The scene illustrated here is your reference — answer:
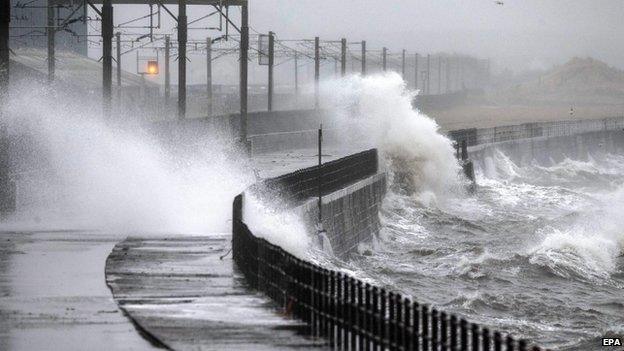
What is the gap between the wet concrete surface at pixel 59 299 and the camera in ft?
50.2

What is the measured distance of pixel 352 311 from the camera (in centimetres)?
1496

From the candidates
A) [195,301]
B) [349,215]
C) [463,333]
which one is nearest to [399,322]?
[463,333]

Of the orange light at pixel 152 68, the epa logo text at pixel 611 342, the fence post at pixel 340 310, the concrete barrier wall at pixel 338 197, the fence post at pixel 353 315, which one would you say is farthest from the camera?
the orange light at pixel 152 68

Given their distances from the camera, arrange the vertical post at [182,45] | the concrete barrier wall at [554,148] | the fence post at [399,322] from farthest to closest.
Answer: the concrete barrier wall at [554,148]
the vertical post at [182,45]
the fence post at [399,322]

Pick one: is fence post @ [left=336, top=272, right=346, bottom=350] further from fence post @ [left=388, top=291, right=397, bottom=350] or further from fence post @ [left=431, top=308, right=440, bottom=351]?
fence post @ [left=431, top=308, right=440, bottom=351]

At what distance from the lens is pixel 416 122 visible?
6981 centimetres

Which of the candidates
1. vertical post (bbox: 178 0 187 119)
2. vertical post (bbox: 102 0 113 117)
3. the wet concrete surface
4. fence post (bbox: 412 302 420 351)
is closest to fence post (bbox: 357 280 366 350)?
fence post (bbox: 412 302 420 351)

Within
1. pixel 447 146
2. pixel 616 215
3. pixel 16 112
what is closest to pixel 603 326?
pixel 16 112

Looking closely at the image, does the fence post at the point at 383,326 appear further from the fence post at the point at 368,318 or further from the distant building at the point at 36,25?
the distant building at the point at 36,25

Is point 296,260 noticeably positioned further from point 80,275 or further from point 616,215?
point 616,215

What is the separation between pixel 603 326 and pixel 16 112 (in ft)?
58.6

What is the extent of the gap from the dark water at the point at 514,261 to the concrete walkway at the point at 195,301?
6.23m

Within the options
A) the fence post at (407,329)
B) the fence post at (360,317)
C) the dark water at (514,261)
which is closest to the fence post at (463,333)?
the fence post at (407,329)

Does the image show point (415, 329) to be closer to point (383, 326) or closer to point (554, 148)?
point (383, 326)
